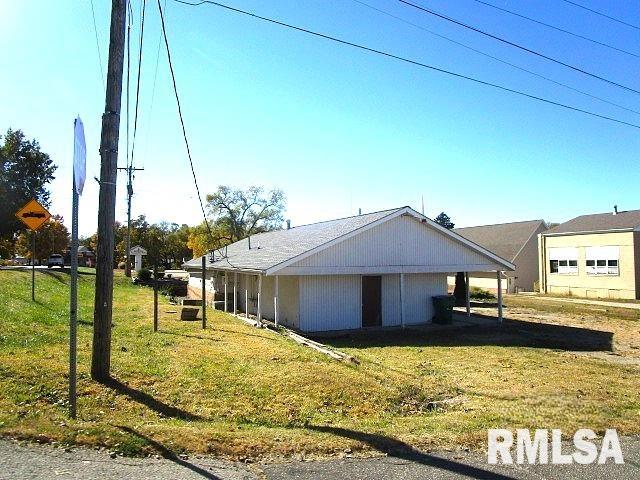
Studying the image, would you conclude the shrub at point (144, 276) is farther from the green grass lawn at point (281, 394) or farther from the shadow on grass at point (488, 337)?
Result: the shadow on grass at point (488, 337)

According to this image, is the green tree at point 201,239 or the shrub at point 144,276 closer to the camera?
the shrub at point 144,276

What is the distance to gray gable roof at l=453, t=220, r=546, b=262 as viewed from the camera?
43688mm

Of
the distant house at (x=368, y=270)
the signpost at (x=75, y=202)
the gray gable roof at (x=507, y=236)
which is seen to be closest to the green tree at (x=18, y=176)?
the distant house at (x=368, y=270)

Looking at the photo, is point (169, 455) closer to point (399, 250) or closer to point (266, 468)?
→ point (266, 468)

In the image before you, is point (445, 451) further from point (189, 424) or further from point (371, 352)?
point (371, 352)

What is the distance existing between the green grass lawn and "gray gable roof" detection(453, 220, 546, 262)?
32098 millimetres

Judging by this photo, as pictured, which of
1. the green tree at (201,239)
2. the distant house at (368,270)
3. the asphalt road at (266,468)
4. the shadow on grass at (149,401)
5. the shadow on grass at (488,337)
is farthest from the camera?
the green tree at (201,239)

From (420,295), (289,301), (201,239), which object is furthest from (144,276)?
(420,295)

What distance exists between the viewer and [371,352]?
13023mm

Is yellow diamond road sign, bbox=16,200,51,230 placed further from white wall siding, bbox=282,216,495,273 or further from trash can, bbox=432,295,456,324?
trash can, bbox=432,295,456,324

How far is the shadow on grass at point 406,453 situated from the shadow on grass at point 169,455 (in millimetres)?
1833

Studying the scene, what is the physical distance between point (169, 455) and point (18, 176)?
2109 inches

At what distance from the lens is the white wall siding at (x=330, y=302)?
17.4 metres

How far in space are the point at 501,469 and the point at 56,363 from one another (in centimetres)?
680
